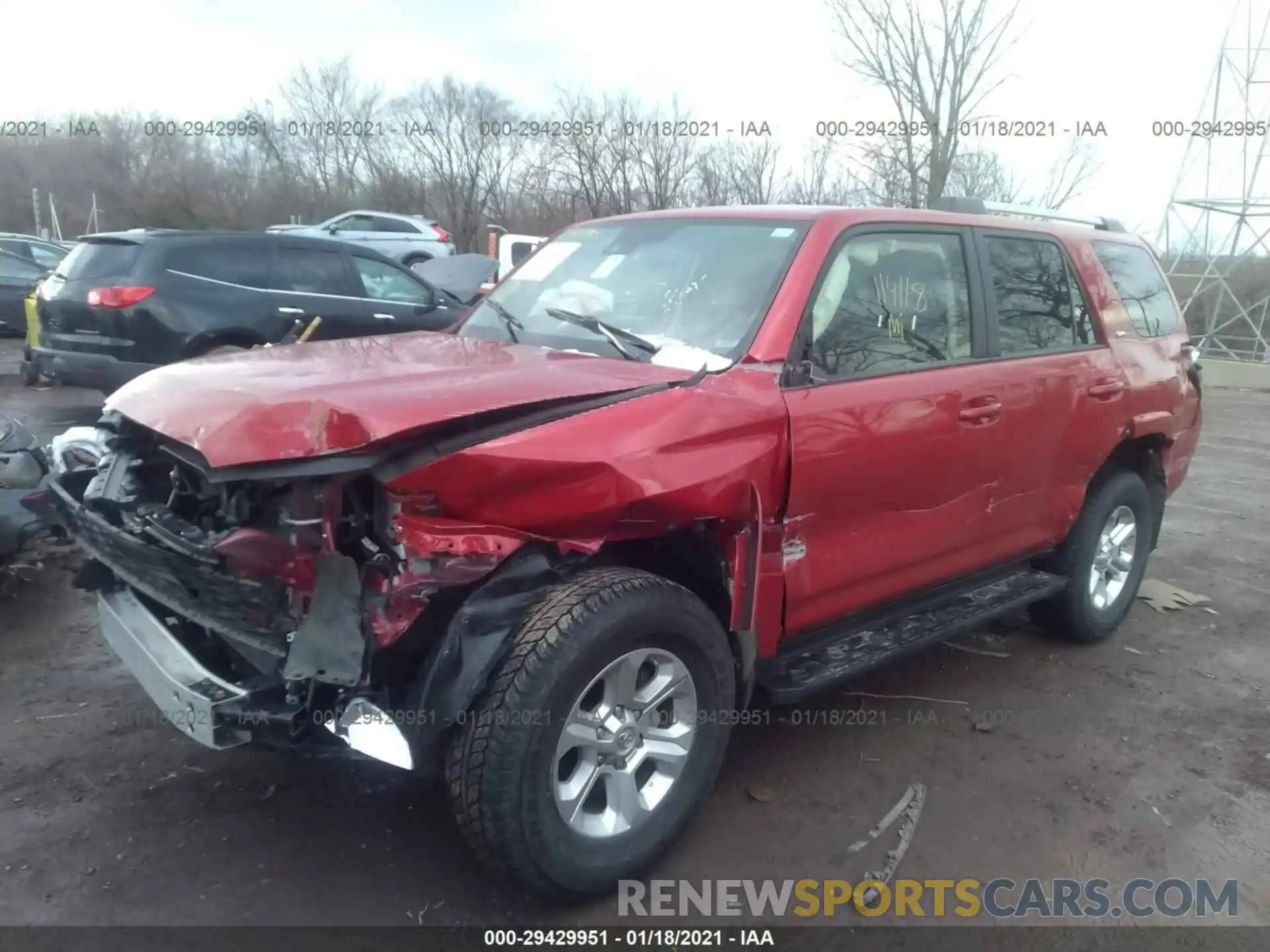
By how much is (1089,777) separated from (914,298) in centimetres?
189

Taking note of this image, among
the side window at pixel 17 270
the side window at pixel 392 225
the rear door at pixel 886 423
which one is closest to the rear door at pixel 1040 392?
the rear door at pixel 886 423

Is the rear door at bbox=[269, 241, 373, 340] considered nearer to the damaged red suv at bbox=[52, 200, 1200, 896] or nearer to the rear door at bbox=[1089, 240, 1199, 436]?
the damaged red suv at bbox=[52, 200, 1200, 896]

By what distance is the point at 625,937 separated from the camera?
2.70m

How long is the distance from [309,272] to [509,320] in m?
6.44

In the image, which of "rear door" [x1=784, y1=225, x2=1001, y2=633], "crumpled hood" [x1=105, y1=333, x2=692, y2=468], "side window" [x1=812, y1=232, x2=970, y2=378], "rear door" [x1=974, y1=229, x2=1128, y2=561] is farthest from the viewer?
"rear door" [x1=974, y1=229, x2=1128, y2=561]

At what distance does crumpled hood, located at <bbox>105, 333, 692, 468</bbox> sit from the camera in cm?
243

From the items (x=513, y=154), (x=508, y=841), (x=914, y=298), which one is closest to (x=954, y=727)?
(x=914, y=298)

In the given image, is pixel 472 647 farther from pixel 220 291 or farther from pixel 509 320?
pixel 220 291

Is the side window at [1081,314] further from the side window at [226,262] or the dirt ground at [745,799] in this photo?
the side window at [226,262]

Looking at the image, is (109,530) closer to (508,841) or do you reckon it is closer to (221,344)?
(508,841)

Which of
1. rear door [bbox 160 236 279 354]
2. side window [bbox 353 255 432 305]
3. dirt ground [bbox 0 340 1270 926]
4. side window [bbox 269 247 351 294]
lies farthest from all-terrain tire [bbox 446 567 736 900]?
side window [bbox 353 255 432 305]

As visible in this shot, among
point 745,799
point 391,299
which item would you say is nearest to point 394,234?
point 391,299

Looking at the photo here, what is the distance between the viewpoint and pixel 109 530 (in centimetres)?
279

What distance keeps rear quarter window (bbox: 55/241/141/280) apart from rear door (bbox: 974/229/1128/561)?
7.25 metres
